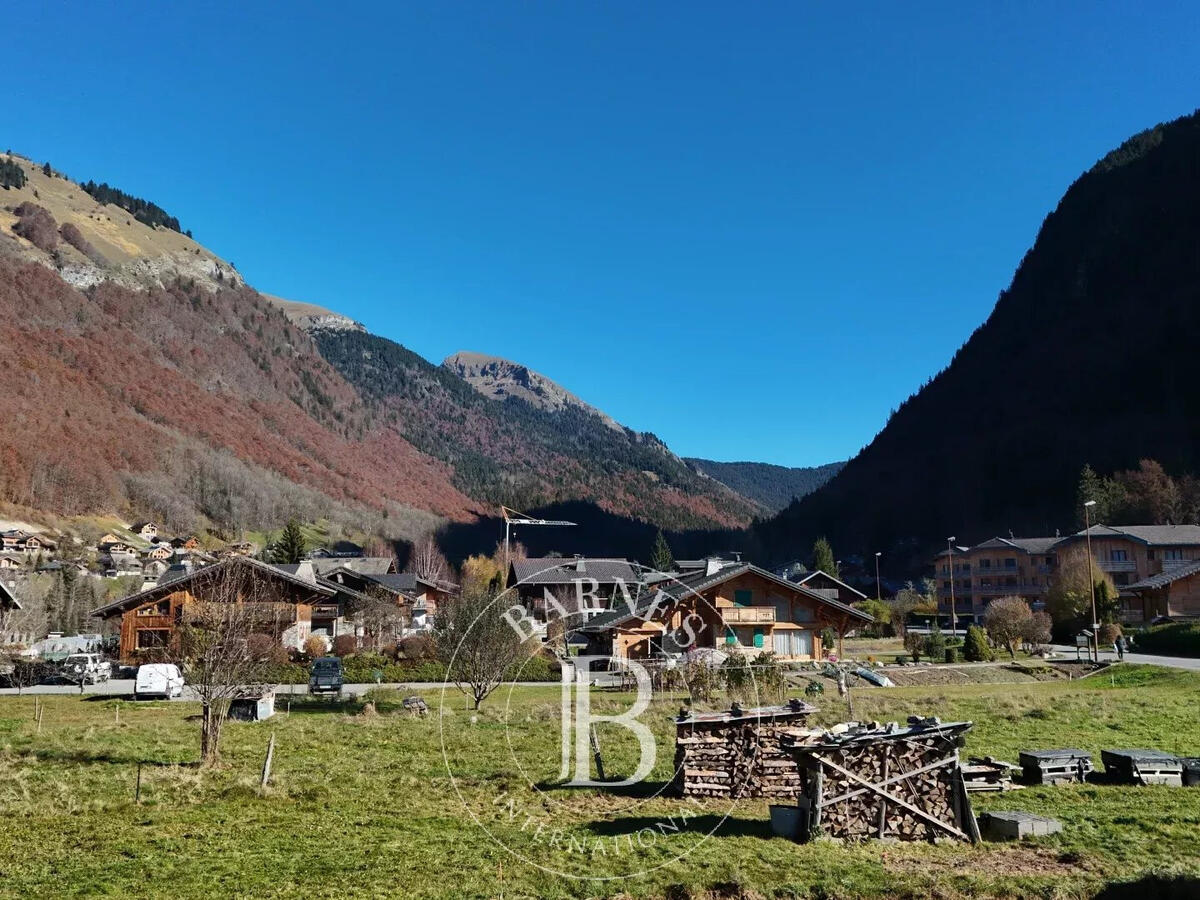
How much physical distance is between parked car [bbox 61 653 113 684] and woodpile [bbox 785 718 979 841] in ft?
118

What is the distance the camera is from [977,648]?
147 ft

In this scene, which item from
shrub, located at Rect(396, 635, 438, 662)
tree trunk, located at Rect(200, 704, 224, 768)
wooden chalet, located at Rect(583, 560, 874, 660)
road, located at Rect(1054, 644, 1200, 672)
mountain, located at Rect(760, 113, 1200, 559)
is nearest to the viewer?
tree trunk, located at Rect(200, 704, 224, 768)

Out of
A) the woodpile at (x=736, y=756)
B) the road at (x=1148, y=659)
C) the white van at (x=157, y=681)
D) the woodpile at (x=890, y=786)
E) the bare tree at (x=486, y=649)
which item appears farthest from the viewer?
the road at (x=1148, y=659)

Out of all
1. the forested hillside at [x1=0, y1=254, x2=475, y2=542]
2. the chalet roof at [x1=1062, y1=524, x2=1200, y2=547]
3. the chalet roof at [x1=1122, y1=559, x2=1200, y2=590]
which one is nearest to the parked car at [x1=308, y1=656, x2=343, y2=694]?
the chalet roof at [x1=1122, y1=559, x2=1200, y2=590]

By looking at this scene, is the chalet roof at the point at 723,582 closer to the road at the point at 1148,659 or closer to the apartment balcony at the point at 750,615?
the apartment balcony at the point at 750,615

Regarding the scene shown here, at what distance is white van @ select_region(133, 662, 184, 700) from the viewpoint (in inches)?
1307

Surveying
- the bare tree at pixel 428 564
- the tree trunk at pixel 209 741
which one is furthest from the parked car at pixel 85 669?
Result: the bare tree at pixel 428 564

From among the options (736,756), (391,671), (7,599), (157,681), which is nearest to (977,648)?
(391,671)

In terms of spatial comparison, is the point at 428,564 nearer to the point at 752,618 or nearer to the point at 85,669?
the point at 85,669

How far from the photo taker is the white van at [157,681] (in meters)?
33.2

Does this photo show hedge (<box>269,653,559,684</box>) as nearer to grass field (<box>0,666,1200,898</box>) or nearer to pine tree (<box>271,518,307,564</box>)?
grass field (<box>0,666,1200,898</box>)

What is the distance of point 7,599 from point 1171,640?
65.0m

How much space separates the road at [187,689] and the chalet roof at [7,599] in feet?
21.9

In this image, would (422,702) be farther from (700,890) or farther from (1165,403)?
(1165,403)
